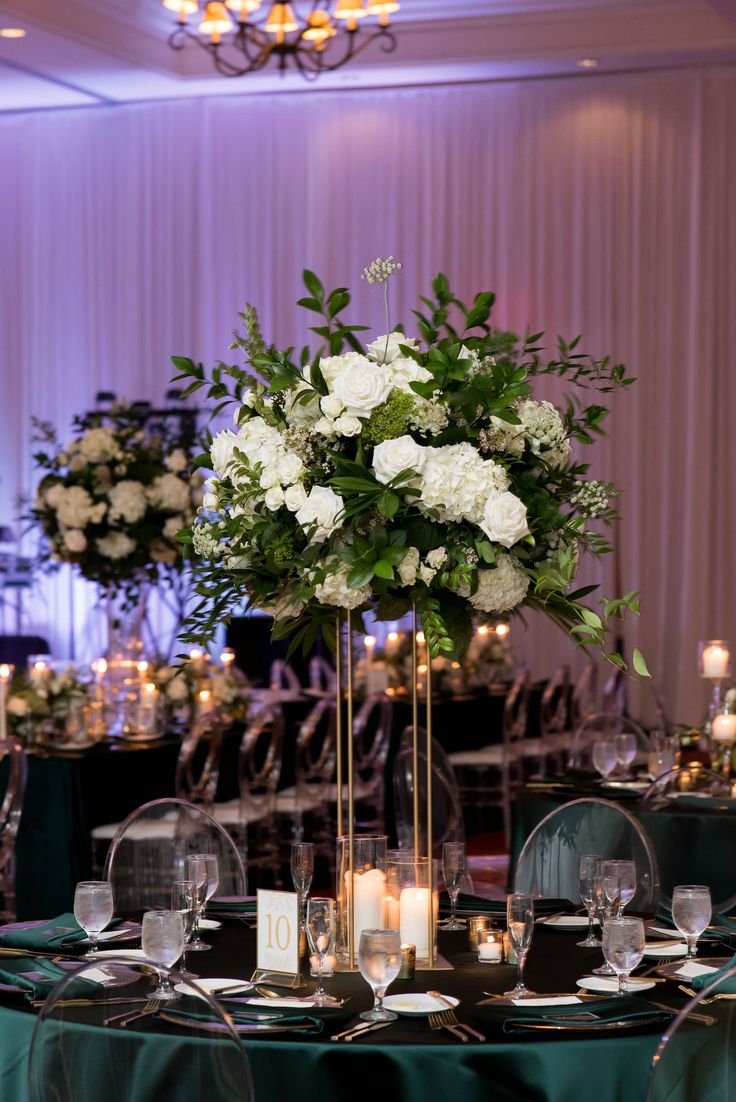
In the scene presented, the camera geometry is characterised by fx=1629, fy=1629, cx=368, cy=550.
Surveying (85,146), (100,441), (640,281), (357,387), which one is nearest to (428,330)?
(357,387)

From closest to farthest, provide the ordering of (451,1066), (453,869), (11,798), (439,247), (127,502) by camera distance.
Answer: (451,1066) → (453,869) → (11,798) → (127,502) → (439,247)

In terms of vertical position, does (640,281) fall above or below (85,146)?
below

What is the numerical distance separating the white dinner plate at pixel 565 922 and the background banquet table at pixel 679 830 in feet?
3.50

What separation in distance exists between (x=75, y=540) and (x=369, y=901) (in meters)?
5.19

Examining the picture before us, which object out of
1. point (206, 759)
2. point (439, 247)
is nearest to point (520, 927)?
point (206, 759)

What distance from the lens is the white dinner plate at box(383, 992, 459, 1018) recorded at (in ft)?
9.17

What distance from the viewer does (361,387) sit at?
288 cm

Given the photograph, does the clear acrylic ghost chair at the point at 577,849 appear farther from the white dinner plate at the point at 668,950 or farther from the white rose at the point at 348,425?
the white rose at the point at 348,425

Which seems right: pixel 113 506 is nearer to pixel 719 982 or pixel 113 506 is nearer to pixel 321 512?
pixel 321 512

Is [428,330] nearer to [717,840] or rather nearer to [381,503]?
[381,503]

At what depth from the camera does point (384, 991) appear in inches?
112

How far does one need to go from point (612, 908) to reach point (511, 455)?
925 mm

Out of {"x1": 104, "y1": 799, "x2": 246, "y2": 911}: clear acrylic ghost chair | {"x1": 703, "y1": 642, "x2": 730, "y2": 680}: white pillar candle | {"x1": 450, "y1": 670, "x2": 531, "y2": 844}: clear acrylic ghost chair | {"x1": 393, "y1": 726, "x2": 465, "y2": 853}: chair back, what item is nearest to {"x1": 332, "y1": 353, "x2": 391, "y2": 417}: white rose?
{"x1": 104, "y1": 799, "x2": 246, "y2": 911}: clear acrylic ghost chair

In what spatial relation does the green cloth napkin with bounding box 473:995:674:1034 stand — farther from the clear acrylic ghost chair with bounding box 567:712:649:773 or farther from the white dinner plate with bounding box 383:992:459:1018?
the clear acrylic ghost chair with bounding box 567:712:649:773
